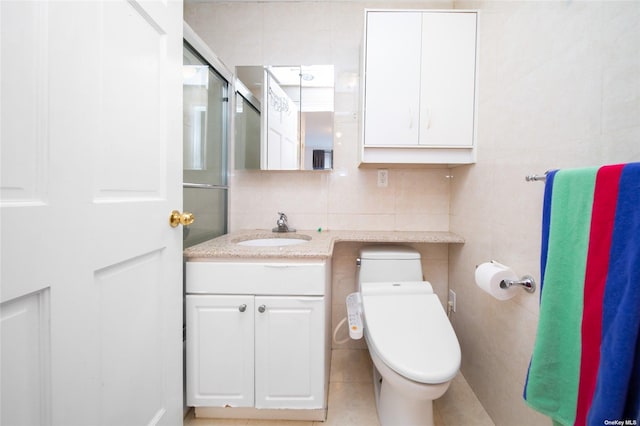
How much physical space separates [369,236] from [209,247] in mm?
898

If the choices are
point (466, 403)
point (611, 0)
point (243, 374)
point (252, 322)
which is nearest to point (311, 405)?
point (243, 374)

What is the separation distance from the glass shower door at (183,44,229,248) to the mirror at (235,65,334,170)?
15 centimetres

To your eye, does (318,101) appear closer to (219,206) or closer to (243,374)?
(219,206)

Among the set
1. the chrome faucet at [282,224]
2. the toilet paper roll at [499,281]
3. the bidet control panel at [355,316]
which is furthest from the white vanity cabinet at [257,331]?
the toilet paper roll at [499,281]

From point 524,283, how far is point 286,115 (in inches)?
60.5

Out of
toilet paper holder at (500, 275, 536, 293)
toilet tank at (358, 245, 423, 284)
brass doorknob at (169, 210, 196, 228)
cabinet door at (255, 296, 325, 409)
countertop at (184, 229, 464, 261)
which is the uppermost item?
brass doorknob at (169, 210, 196, 228)

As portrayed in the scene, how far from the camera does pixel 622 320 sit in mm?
528

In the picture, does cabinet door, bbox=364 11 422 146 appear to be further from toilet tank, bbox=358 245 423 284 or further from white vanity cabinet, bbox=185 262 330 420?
white vanity cabinet, bbox=185 262 330 420

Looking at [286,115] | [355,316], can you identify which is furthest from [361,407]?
[286,115]

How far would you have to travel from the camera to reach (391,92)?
1.45 metres

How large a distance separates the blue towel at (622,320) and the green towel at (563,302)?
7cm

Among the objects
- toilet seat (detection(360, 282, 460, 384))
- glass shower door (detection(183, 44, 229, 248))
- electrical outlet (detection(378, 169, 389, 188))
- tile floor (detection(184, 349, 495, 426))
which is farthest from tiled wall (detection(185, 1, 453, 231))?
tile floor (detection(184, 349, 495, 426))

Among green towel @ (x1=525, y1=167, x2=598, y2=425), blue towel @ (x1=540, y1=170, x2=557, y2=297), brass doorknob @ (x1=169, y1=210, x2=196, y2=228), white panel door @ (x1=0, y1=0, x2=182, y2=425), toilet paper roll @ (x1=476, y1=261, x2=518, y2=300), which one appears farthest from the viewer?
toilet paper roll @ (x1=476, y1=261, x2=518, y2=300)

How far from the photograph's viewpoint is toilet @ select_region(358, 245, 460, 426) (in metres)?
1.00
